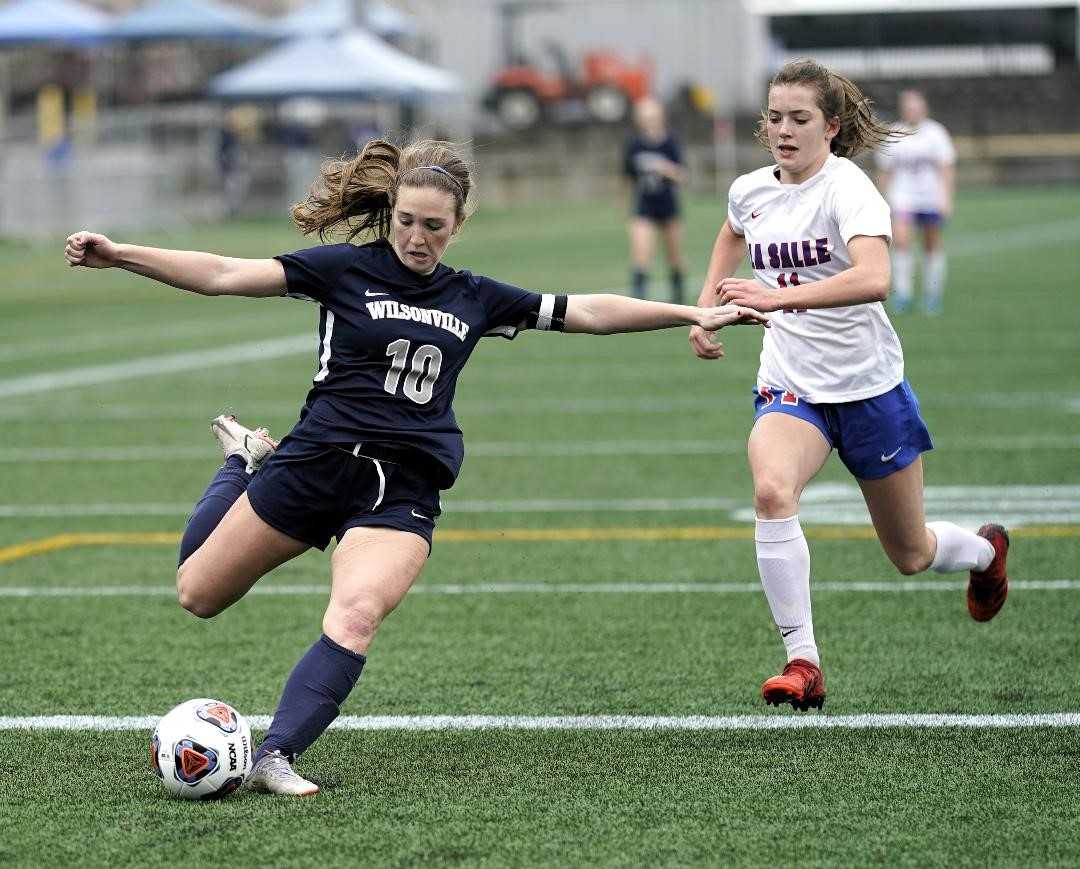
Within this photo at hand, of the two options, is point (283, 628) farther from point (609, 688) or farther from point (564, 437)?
point (564, 437)

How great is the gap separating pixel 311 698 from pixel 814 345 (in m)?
2.07

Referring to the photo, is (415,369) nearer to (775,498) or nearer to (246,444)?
(246,444)

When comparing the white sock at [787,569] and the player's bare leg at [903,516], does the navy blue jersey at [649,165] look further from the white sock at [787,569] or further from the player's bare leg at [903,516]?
the white sock at [787,569]

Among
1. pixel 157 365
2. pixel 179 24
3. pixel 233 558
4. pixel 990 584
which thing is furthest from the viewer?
pixel 179 24

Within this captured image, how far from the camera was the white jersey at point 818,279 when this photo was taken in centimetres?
617

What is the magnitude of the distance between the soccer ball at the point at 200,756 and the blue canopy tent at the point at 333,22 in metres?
37.4

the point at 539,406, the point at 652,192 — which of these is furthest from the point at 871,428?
the point at 652,192

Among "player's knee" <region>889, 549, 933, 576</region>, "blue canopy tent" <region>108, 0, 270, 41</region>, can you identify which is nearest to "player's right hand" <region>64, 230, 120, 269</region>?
"player's knee" <region>889, 549, 933, 576</region>

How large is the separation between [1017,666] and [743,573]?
6.56 ft

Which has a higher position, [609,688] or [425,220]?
[425,220]

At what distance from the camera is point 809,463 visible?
613 centimetres

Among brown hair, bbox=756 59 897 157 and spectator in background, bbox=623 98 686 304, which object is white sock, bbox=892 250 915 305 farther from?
brown hair, bbox=756 59 897 157

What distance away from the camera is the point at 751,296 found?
584 cm

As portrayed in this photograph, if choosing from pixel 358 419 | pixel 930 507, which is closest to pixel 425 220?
pixel 358 419
